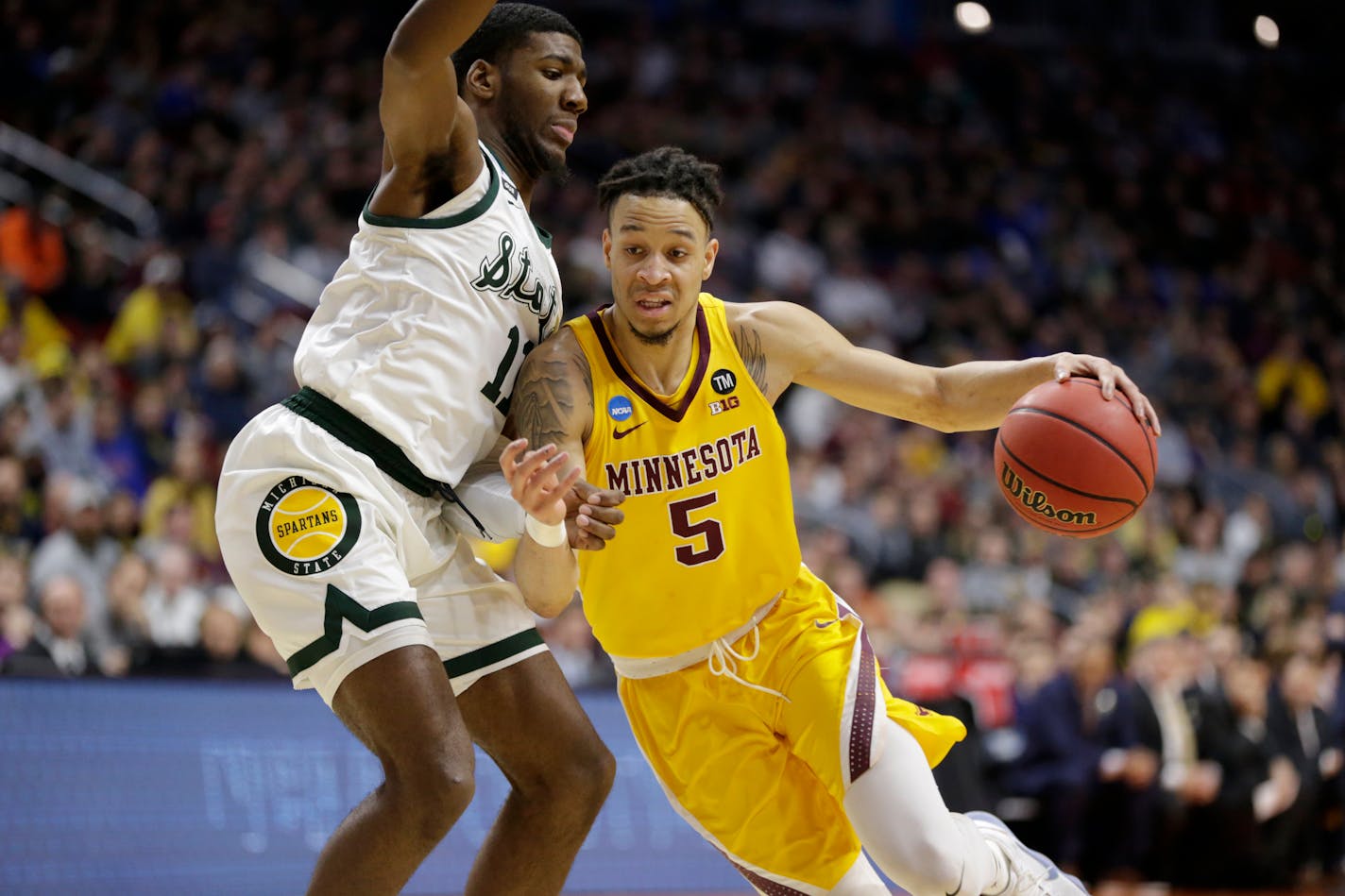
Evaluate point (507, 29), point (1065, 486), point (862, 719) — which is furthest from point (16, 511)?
point (1065, 486)

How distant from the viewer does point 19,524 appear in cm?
860

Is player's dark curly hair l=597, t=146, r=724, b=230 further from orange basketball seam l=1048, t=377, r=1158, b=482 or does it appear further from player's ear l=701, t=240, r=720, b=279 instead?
orange basketball seam l=1048, t=377, r=1158, b=482

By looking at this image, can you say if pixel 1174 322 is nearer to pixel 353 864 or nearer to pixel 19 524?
pixel 19 524

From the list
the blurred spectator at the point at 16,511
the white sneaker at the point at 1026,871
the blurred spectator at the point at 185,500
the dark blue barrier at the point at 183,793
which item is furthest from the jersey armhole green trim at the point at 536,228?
the blurred spectator at the point at 185,500

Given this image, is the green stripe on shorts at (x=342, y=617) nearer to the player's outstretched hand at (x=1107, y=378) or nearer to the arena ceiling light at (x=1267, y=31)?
the player's outstretched hand at (x=1107, y=378)

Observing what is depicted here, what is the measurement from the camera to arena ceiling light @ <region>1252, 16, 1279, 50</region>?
69.3 ft

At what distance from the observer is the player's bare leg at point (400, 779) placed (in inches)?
140

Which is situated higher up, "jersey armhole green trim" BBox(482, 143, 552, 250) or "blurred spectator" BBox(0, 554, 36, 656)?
"jersey armhole green trim" BBox(482, 143, 552, 250)

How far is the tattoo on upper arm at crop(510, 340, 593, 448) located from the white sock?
119 centimetres

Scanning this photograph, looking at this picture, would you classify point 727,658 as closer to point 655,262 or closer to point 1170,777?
point 655,262

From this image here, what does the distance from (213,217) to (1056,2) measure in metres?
13.3

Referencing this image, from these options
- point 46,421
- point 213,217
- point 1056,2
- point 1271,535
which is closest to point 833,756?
point 46,421

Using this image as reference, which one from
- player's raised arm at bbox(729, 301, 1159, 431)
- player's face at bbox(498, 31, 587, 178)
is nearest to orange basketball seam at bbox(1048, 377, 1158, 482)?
player's raised arm at bbox(729, 301, 1159, 431)

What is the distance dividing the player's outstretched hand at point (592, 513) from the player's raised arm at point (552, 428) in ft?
Result: 0.16
